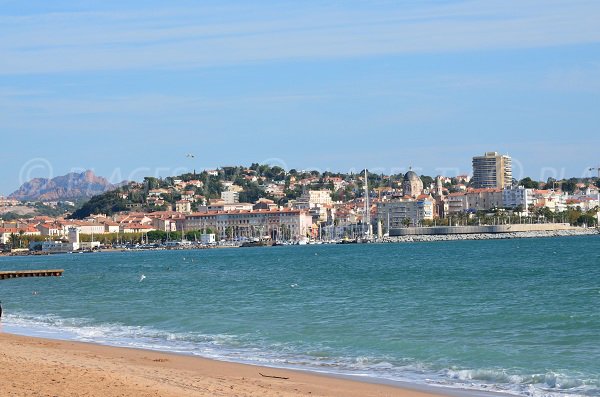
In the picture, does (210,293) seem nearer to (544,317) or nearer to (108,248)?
(544,317)

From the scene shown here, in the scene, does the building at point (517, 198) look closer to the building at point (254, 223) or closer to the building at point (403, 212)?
the building at point (403, 212)

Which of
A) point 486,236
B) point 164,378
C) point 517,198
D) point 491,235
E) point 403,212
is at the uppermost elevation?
point 517,198

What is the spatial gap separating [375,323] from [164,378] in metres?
10.00

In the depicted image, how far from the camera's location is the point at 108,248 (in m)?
149

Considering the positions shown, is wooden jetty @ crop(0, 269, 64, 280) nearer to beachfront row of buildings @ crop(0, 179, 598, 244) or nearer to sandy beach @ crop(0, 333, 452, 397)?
sandy beach @ crop(0, 333, 452, 397)

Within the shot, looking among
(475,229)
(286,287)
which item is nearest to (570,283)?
(286,287)

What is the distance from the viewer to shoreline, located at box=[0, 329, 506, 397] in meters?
12.4

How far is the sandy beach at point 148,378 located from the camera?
1227 centimetres

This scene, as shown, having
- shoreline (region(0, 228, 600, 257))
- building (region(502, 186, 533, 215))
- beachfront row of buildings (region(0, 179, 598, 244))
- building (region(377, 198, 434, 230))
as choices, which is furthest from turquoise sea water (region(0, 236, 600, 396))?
building (region(502, 186, 533, 215))

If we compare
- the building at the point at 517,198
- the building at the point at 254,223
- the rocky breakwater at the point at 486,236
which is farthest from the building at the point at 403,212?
the rocky breakwater at the point at 486,236

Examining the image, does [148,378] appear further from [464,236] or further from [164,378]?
[464,236]

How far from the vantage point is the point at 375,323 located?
2323 cm

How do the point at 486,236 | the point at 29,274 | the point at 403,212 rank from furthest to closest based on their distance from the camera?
the point at 403,212 → the point at 486,236 → the point at 29,274

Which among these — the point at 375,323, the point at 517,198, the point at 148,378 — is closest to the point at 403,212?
the point at 517,198
